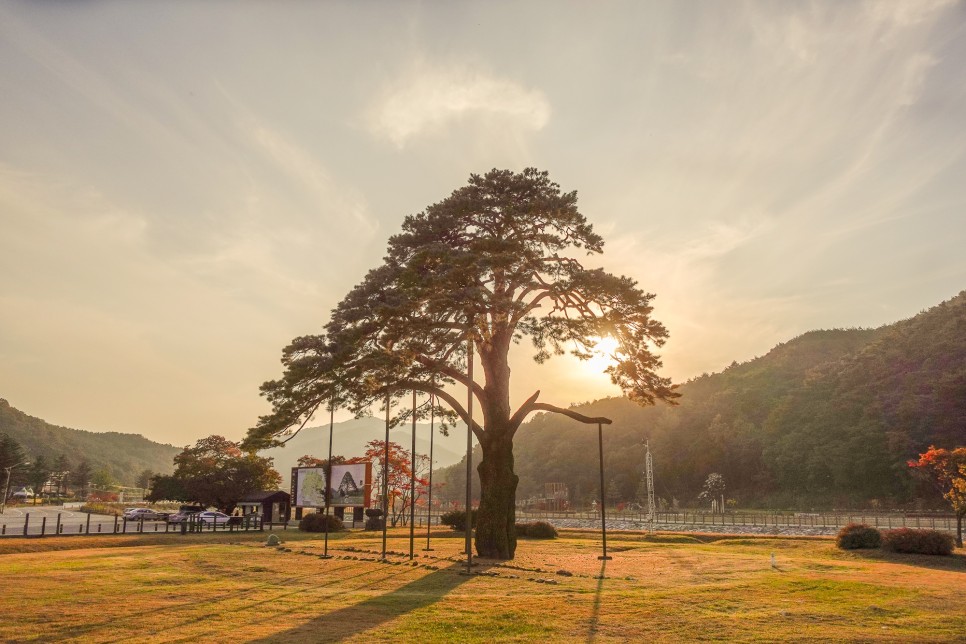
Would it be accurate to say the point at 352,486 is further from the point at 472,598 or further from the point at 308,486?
the point at 472,598

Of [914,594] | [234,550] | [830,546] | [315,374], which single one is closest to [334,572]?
[315,374]

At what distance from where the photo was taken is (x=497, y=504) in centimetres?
2634

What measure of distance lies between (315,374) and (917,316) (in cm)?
11144

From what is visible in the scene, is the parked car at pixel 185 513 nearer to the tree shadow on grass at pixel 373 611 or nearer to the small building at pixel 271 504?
the small building at pixel 271 504

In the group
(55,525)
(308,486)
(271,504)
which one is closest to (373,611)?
(308,486)

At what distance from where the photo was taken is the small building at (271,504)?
5522 centimetres

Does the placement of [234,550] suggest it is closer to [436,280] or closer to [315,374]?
[315,374]

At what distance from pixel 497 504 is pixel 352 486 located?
94.8 ft

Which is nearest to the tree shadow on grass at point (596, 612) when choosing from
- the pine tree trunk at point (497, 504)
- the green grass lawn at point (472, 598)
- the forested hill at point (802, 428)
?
the green grass lawn at point (472, 598)

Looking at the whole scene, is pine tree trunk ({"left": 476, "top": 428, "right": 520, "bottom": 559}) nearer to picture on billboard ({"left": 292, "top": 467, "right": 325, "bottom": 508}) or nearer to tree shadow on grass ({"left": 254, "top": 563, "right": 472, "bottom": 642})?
tree shadow on grass ({"left": 254, "top": 563, "right": 472, "bottom": 642})

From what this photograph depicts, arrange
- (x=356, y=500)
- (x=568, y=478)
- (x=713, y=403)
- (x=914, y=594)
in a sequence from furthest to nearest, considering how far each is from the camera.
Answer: (x=568, y=478) → (x=713, y=403) → (x=356, y=500) → (x=914, y=594)

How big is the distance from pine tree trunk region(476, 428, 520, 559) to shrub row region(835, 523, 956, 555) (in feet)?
52.5

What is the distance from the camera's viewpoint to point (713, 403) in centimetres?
12544

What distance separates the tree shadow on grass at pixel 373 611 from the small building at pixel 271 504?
38.9m
